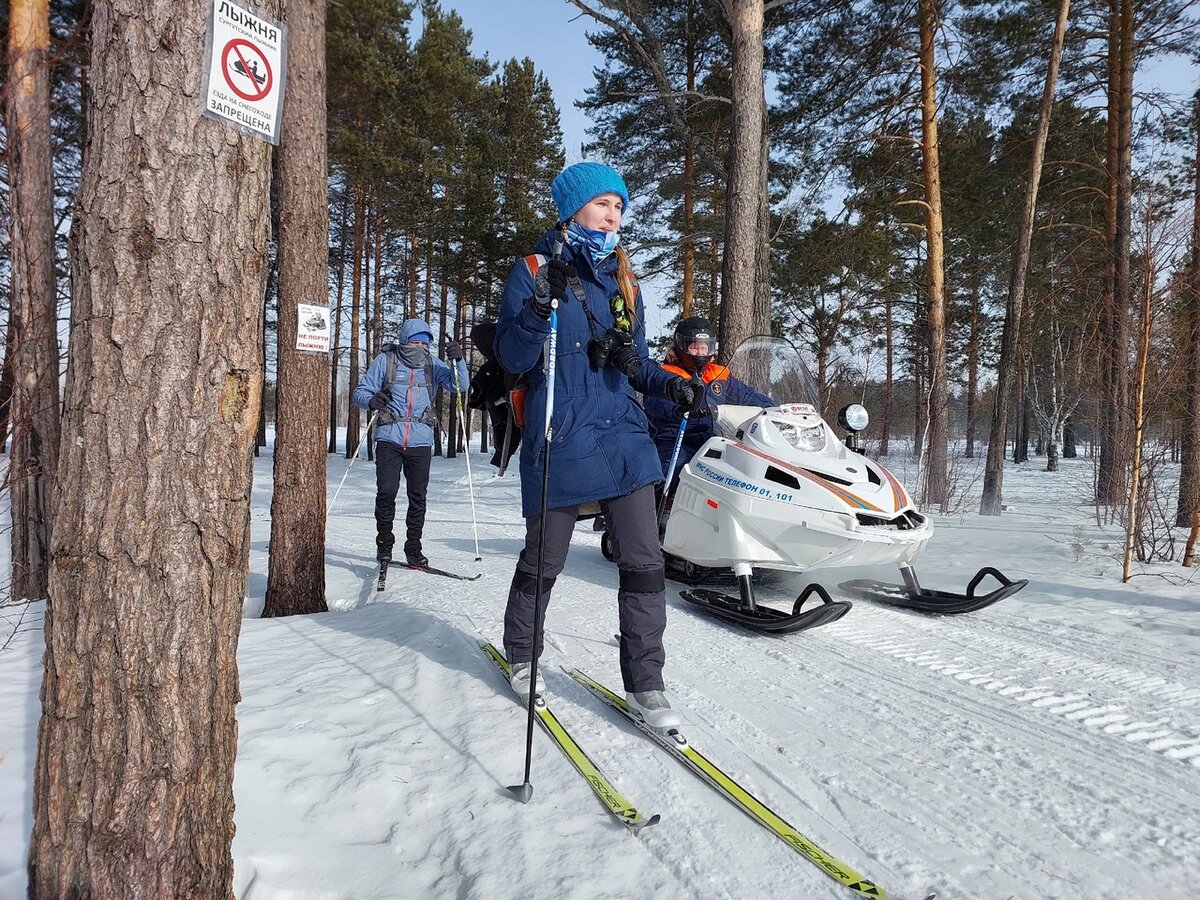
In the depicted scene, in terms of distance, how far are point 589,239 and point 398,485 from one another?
365 cm

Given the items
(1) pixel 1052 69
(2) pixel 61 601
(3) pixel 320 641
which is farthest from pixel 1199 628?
(1) pixel 1052 69

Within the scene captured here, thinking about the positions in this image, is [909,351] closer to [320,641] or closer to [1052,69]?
[1052,69]

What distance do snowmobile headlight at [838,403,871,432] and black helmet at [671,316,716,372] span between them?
39.6 inches

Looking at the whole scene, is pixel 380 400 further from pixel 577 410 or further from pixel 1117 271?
pixel 1117 271

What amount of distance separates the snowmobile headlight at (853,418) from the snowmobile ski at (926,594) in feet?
2.95

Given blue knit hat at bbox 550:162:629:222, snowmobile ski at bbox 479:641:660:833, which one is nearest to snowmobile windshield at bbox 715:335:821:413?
blue knit hat at bbox 550:162:629:222

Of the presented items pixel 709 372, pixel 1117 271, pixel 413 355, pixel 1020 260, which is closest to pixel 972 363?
pixel 1020 260

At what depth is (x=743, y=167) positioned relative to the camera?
26.0ft

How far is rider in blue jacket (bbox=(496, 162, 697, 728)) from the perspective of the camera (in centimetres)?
272

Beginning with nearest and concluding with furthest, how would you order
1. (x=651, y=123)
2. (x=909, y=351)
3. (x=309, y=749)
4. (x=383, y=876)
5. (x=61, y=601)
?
(x=61, y=601)
(x=383, y=876)
(x=309, y=749)
(x=651, y=123)
(x=909, y=351)

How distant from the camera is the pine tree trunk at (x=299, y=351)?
14.5ft

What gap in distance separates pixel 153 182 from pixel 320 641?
2792 millimetres

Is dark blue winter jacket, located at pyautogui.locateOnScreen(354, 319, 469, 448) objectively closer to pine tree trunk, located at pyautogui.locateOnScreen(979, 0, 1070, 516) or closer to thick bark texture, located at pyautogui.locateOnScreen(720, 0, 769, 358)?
thick bark texture, located at pyautogui.locateOnScreen(720, 0, 769, 358)

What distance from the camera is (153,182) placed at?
1507mm
